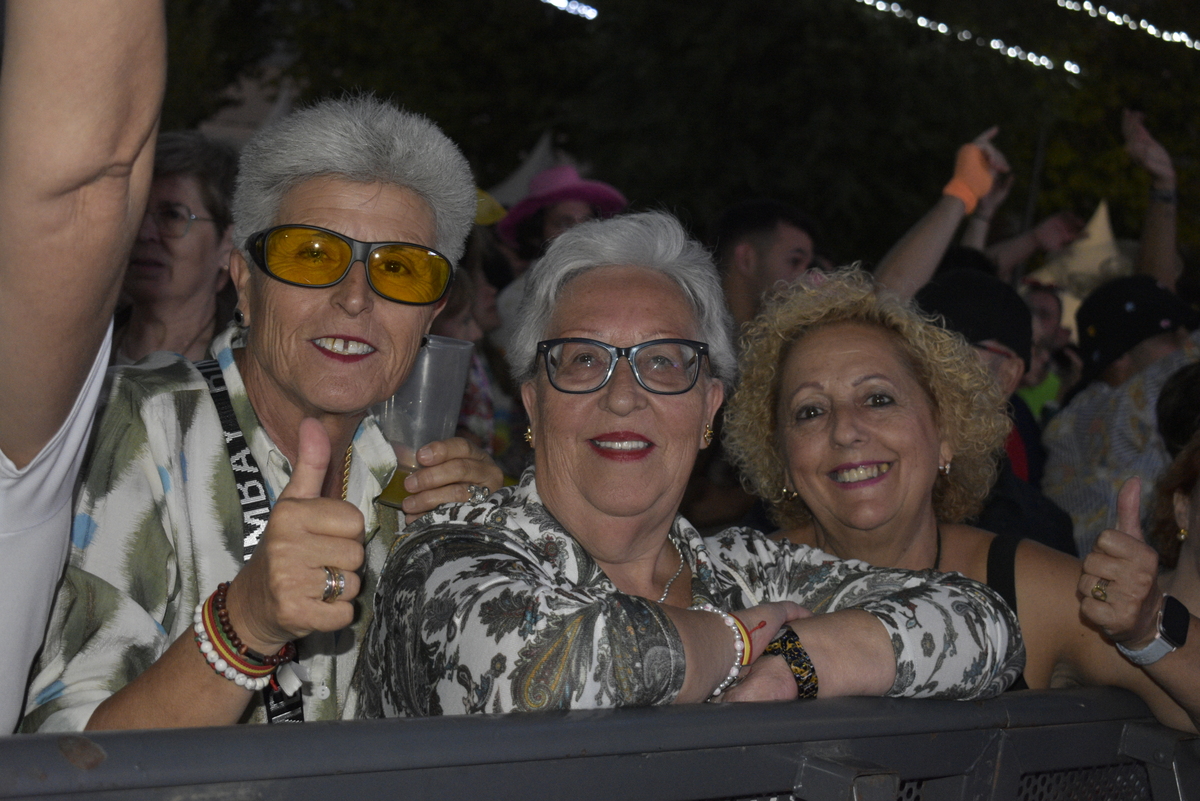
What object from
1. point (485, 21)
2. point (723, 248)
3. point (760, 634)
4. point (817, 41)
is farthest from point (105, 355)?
point (485, 21)

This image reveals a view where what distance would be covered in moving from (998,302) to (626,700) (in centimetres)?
291

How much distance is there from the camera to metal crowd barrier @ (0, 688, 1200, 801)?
1.31 m

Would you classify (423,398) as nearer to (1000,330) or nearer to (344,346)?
(344,346)

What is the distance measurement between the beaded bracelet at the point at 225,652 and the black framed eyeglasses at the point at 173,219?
236 centimetres

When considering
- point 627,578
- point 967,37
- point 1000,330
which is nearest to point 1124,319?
point 1000,330

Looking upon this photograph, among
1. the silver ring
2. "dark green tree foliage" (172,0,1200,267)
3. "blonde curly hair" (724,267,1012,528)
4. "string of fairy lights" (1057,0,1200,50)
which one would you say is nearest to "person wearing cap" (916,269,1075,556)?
"blonde curly hair" (724,267,1012,528)

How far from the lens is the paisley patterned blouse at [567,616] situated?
6.01 feet

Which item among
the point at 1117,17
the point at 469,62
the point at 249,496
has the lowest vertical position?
the point at 249,496

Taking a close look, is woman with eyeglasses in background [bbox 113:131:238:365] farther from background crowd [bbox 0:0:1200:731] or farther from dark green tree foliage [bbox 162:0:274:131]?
dark green tree foliage [bbox 162:0:274:131]

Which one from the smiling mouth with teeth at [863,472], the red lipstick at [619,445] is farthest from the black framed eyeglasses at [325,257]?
the smiling mouth with teeth at [863,472]

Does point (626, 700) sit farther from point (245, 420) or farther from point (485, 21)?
point (485, 21)

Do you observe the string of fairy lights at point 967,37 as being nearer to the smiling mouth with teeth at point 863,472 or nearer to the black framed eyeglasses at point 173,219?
the black framed eyeglasses at point 173,219

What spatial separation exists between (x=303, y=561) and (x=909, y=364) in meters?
2.02

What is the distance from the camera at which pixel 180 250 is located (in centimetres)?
380
